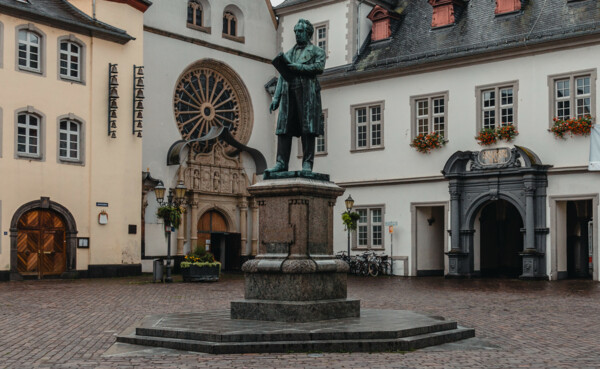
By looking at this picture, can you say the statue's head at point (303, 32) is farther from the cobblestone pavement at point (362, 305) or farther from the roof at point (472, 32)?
the roof at point (472, 32)

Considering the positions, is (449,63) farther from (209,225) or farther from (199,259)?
(199,259)

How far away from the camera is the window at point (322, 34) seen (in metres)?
35.9

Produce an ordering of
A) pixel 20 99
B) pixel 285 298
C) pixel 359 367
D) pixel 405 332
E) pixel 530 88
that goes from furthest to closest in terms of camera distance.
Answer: pixel 530 88 < pixel 20 99 < pixel 285 298 < pixel 405 332 < pixel 359 367

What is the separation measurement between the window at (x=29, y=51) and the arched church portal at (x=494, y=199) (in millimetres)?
14456

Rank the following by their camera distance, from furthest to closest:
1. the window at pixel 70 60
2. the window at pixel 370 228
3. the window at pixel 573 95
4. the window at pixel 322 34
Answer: the window at pixel 322 34
the window at pixel 370 228
the window at pixel 70 60
the window at pixel 573 95

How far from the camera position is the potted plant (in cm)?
2636

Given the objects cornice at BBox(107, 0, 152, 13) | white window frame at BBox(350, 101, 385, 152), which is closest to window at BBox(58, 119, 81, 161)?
cornice at BBox(107, 0, 152, 13)

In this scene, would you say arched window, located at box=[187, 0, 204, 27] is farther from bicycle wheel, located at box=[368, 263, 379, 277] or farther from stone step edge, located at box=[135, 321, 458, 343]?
stone step edge, located at box=[135, 321, 458, 343]

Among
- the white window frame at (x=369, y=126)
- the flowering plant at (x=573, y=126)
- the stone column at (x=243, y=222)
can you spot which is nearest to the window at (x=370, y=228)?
the white window frame at (x=369, y=126)

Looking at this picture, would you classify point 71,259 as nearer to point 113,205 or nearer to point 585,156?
point 113,205

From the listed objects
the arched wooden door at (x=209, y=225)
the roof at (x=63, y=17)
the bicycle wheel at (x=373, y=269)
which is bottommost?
the bicycle wheel at (x=373, y=269)

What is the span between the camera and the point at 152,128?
3253 centimetres

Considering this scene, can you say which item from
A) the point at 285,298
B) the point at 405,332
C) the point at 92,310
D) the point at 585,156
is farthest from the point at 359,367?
the point at 585,156

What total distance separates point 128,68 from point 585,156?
15.9 metres
